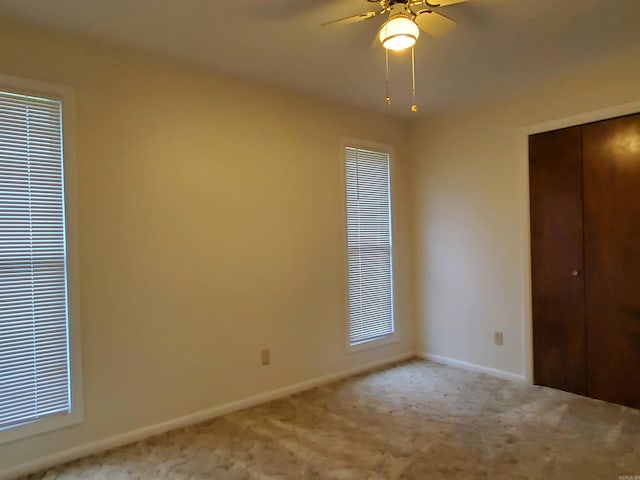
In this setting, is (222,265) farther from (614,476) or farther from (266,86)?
(614,476)

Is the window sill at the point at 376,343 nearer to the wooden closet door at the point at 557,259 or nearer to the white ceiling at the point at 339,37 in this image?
the wooden closet door at the point at 557,259

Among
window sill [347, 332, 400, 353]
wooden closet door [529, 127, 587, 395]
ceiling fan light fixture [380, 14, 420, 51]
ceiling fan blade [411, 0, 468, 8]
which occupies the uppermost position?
ceiling fan blade [411, 0, 468, 8]

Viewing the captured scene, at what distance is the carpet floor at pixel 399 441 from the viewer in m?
2.46

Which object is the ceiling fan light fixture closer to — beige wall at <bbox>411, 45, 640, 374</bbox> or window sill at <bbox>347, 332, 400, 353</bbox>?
beige wall at <bbox>411, 45, 640, 374</bbox>

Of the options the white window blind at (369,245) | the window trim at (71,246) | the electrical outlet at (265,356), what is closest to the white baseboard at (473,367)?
the white window blind at (369,245)

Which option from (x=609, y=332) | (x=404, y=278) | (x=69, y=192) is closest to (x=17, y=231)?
(x=69, y=192)

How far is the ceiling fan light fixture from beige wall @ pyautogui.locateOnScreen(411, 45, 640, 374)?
198 centimetres

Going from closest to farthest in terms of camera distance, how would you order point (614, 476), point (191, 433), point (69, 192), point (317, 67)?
point (614, 476) → point (69, 192) → point (191, 433) → point (317, 67)

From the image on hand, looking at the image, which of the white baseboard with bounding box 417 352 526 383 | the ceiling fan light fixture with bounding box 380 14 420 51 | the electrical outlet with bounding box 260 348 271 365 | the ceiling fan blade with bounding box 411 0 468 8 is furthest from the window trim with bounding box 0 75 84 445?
the white baseboard with bounding box 417 352 526 383

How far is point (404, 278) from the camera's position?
15.5 feet

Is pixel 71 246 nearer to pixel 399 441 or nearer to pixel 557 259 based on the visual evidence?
pixel 399 441

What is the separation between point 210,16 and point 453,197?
283 cm

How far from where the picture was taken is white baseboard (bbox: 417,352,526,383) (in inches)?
155

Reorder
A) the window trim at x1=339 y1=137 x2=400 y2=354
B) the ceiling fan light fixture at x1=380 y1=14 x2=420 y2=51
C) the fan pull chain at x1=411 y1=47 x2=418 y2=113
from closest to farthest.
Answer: the ceiling fan light fixture at x1=380 y1=14 x2=420 y2=51 < the fan pull chain at x1=411 y1=47 x2=418 y2=113 < the window trim at x1=339 y1=137 x2=400 y2=354
